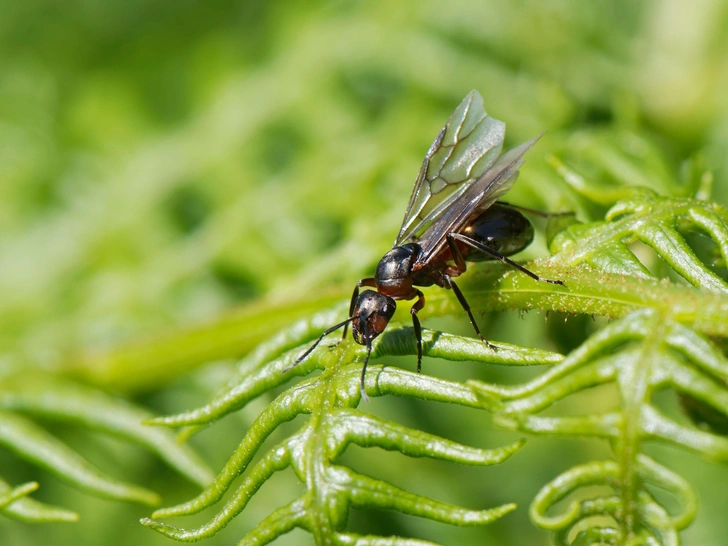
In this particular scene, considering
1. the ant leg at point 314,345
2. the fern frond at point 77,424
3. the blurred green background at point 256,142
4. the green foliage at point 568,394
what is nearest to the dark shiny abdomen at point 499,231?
the green foliage at point 568,394

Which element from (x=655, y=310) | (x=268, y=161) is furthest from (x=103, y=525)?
(x=655, y=310)

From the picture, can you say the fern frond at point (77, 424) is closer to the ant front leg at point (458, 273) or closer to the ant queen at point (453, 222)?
the ant queen at point (453, 222)

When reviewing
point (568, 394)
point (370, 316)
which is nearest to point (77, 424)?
point (370, 316)

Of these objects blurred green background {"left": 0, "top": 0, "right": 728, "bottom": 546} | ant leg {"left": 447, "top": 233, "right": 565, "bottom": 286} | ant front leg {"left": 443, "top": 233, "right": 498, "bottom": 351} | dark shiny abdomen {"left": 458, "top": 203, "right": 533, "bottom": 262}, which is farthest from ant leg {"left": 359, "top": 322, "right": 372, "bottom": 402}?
blurred green background {"left": 0, "top": 0, "right": 728, "bottom": 546}

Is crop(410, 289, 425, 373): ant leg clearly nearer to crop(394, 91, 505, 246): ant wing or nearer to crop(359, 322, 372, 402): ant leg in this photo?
crop(359, 322, 372, 402): ant leg

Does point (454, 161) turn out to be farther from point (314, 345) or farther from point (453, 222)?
point (314, 345)

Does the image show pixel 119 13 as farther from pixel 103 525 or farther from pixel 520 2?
pixel 103 525
